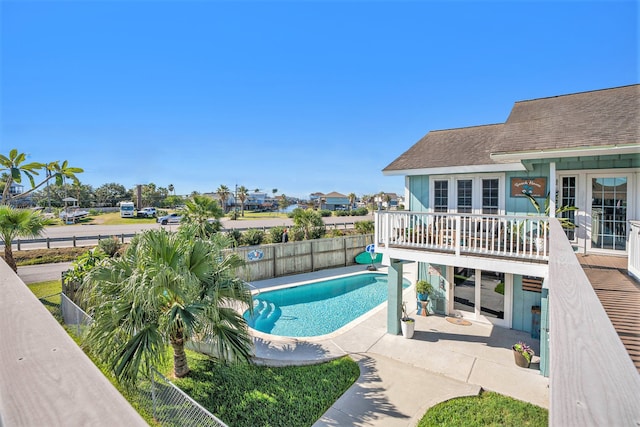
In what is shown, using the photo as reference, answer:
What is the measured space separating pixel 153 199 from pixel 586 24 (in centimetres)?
8268

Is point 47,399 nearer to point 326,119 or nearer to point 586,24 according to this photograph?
point 586,24

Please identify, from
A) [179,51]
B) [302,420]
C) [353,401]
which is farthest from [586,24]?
[179,51]

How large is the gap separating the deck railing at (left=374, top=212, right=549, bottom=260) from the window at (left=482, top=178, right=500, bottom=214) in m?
1.38

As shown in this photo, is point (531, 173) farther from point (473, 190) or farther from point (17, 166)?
point (17, 166)

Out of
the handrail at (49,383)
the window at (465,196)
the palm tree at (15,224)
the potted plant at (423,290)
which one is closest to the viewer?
the handrail at (49,383)

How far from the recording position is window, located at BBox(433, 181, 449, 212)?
1266cm

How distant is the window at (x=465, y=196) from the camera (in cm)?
1214

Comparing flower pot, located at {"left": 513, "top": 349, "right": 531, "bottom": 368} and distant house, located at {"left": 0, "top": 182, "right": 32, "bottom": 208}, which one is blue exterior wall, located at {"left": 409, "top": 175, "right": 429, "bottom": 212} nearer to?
flower pot, located at {"left": 513, "top": 349, "right": 531, "bottom": 368}

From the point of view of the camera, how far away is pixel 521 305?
11.5 metres

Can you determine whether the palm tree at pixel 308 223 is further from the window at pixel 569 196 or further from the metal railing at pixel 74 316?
the window at pixel 569 196

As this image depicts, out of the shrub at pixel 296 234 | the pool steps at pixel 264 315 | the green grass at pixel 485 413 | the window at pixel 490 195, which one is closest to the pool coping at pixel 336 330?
the pool steps at pixel 264 315

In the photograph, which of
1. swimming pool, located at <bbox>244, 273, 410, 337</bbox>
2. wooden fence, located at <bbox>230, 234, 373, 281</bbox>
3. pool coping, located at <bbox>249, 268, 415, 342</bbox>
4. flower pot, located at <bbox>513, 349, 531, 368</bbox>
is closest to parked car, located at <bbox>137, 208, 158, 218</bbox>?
wooden fence, located at <bbox>230, 234, 373, 281</bbox>

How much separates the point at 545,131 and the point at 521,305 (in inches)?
260

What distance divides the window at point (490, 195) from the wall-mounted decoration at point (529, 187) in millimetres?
548
